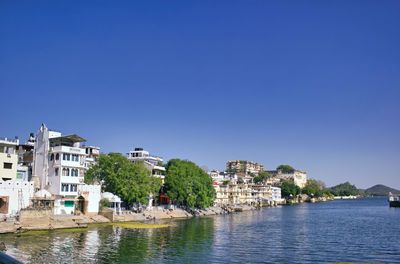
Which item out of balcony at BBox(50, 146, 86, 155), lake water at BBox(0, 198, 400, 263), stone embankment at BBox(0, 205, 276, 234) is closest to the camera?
lake water at BBox(0, 198, 400, 263)

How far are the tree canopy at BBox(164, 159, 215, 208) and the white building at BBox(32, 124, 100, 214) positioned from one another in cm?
2836

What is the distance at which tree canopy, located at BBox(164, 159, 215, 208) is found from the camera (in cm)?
10019

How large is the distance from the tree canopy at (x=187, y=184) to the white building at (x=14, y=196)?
41752mm

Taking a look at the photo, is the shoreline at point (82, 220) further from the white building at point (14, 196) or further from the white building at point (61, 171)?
the white building at point (14, 196)

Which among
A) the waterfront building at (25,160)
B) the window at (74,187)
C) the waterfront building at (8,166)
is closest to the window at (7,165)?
the waterfront building at (8,166)

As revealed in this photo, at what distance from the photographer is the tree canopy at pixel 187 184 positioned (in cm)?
10019

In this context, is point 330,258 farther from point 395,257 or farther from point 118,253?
point 118,253

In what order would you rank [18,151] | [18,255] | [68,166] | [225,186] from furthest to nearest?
[225,186] → [18,151] → [68,166] → [18,255]

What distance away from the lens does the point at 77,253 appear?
40.5m

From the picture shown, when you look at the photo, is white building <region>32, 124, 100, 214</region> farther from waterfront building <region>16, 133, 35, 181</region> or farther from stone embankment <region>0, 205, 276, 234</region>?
stone embankment <region>0, 205, 276, 234</region>

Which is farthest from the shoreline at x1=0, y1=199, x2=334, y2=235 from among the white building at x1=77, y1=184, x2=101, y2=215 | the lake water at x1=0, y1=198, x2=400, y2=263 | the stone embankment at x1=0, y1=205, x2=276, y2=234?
the lake water at x1=0, y1=198, x2=400, y2=263

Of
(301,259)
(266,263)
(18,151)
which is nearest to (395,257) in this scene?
(301,259)

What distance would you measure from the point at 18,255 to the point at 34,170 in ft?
140

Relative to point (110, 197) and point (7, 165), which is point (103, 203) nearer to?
point (110, 197)
